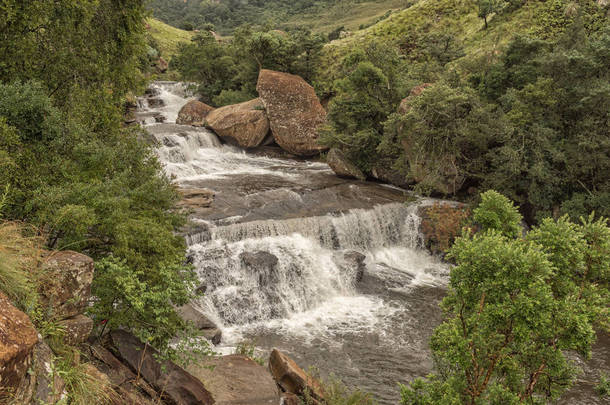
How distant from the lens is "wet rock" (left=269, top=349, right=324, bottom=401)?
8195mm

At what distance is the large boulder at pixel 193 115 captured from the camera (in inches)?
1145

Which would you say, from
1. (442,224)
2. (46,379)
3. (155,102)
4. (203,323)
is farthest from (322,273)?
(155,102)

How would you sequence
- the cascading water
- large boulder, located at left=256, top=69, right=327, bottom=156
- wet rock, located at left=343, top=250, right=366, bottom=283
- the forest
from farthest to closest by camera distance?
large boulder, located at left=256, top=69, right=327, bottom=156 → wet rock, located at left=343, top=250, right=366, bottom=283 → the cascading water → the forest

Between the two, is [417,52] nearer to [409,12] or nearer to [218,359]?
[409,12]

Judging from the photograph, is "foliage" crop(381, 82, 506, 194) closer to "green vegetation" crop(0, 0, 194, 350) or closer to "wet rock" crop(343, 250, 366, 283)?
"wet rock" crop(343, 250, 366, 283)

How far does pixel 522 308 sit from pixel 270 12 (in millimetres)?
102661

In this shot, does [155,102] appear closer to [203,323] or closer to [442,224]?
[442,224]

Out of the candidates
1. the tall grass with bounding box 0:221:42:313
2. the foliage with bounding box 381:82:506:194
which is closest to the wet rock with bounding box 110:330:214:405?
the tall grass with bounding box 0:221:42:313

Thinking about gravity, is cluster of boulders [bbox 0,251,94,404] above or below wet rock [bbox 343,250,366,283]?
above

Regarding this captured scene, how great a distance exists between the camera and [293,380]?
828cm

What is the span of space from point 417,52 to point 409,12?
8047mm

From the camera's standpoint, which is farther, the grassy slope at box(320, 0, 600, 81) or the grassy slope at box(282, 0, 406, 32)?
the grassy slope at box(282, 0, 406, 32)

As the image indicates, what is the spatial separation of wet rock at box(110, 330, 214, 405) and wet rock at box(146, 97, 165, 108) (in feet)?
103

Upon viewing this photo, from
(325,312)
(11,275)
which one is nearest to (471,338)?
(11,275)
